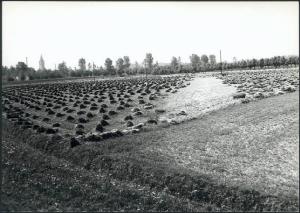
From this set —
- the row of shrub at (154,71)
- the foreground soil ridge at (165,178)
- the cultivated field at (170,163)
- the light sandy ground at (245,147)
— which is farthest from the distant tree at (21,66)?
the light sandy ground at (245,147)

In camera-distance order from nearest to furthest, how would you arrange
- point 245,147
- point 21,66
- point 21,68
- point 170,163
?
point 170,163, point 245,147, point 21,68, point 21,66

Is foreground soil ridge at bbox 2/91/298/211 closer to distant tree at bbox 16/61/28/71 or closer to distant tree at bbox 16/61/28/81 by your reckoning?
distant tree at bbox 16/61/28/81

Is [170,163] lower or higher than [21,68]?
lower

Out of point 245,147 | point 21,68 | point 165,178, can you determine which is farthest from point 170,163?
point 21,68

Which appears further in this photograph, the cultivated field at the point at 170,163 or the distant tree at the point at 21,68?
the distant tree at the point at 21,68

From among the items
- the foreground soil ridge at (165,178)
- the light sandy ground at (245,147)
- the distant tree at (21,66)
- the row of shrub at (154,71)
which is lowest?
the foreground soil ridge at (165,178)

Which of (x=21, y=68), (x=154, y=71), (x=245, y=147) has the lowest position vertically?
(x=245, y=147)

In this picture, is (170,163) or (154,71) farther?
(154,71)

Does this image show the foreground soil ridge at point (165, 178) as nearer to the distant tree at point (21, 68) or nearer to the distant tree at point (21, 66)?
the distant tree at point (21, 68)

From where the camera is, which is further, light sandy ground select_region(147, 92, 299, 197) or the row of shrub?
the row of shrub

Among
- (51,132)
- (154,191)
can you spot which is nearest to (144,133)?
(51,132)

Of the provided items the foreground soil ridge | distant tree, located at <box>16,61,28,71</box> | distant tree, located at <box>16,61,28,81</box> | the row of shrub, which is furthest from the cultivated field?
distant tree, located at <box>16,61,28,71</box>

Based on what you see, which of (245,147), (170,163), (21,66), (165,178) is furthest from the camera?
(21,66)

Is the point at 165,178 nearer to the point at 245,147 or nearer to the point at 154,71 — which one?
the point at 245,147
